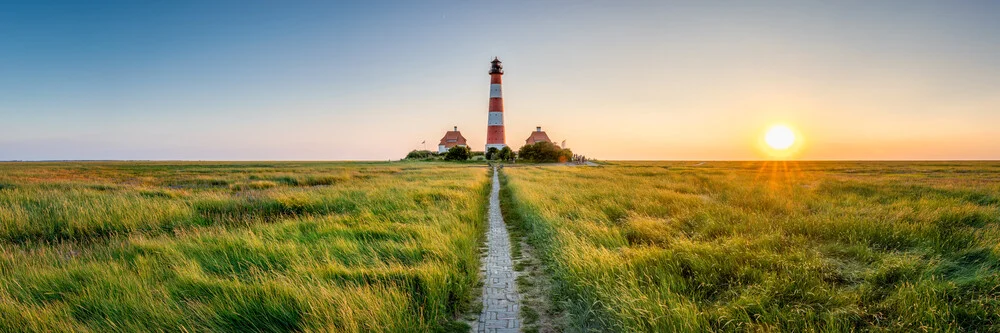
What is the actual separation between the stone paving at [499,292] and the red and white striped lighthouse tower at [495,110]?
175 ft

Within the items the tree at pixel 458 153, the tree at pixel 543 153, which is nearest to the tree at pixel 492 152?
the tree at pixel 458 153

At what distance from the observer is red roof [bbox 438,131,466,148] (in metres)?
81.8

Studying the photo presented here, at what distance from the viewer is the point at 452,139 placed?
270 feet

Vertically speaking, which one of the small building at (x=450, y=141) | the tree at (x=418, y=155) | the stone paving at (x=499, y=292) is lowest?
the stone paving at (x=499, y=292)

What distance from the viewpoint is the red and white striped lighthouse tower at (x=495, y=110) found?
59969 mm

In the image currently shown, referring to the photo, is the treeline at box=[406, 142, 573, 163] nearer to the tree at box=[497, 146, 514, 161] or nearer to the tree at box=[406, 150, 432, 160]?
the tree at box=[497, 146, 514, 161]

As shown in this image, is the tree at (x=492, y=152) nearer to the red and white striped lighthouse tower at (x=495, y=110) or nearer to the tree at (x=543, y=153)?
the red and white striped lighthouse tower at (x=495, y=110)

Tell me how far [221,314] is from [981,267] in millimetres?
9450

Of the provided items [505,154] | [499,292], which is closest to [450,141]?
[505,154]

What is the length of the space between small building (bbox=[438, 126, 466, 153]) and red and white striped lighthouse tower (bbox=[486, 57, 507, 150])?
19.5 m

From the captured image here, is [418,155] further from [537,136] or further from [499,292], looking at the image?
[499,292]

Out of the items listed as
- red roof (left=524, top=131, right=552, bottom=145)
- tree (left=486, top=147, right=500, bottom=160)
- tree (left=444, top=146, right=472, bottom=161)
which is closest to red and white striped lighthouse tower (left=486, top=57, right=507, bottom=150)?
tree (left=486, top=147, right=500, bottom=160)

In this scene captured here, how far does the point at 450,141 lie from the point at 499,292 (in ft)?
255

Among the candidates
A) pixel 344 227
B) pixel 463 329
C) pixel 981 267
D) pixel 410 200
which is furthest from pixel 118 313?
pixel 981 267
